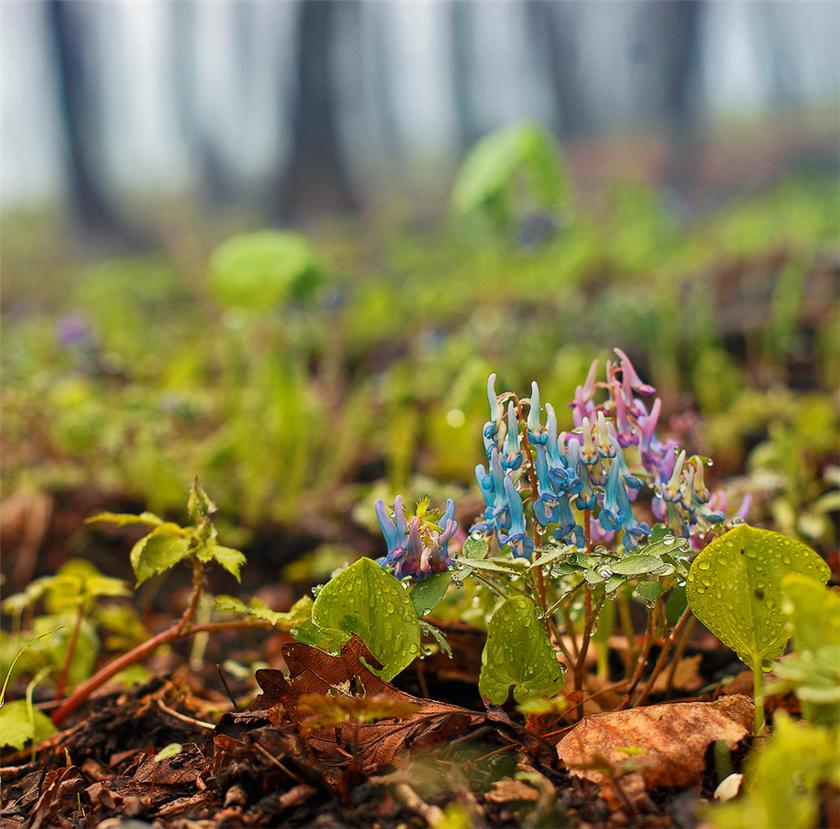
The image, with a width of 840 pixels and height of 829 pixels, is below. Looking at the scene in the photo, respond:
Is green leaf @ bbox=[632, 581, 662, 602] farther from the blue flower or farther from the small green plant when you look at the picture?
the blue flower

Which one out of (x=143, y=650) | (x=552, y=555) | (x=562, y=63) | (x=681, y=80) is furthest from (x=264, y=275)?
(x=562, y=63)

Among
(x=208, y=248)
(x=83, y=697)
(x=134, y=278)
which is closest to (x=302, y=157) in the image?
(x=208, y=248)

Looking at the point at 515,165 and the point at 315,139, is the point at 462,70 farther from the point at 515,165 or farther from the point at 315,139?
the point at 515,165

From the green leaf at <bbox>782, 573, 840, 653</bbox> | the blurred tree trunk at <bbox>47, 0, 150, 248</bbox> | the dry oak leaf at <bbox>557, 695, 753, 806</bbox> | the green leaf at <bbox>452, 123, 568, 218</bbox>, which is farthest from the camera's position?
the blurred tree trunk at <bbox>47, 0, 150, 248</bbox>

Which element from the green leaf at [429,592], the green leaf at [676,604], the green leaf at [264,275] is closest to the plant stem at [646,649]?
the green leaf at [676,604]

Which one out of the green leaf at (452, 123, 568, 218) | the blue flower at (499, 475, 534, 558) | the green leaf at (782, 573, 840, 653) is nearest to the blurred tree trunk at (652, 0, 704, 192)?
the green leaf at (452, 123, 568, 218)

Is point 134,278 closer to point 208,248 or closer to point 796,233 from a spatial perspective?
point 208,248

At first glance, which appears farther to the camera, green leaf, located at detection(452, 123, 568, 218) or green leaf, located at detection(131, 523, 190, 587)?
green leaf, located at detection(452, 123, 568, 218)

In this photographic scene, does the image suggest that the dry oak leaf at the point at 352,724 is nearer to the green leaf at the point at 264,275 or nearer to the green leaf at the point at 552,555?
the green leaf at the point at 552,555
